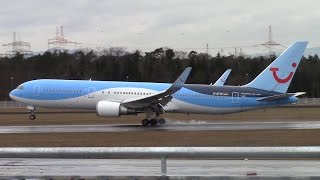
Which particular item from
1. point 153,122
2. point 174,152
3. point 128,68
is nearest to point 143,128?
point 153,122

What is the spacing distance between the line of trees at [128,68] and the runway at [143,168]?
10108cm

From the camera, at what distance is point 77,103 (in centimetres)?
3778

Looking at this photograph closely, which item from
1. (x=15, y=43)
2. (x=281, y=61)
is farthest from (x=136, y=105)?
(x=15, y=43)

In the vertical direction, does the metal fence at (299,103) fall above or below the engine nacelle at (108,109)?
below

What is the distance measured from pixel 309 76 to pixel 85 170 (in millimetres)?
94449

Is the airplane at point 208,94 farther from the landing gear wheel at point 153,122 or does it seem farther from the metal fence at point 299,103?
the metal fence at point 299,103

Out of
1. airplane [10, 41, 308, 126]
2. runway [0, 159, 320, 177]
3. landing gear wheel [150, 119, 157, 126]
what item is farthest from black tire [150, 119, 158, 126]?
runway [0, 159, 320, 177]

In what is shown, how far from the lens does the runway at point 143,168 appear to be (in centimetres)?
864

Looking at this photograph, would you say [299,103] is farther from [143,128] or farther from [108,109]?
[143,128]

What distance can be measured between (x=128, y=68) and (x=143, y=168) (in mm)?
110063

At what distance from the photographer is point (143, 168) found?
10.1 meters

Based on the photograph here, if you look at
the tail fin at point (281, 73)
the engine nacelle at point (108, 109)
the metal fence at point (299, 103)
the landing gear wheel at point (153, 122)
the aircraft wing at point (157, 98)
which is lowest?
the metal fence at point (299, 103)

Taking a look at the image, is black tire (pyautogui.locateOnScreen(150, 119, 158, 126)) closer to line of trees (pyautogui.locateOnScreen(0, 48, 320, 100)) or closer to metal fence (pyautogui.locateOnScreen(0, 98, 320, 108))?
metal fence (pyautogui.locateOnScreen(0, 98, 320, 108))

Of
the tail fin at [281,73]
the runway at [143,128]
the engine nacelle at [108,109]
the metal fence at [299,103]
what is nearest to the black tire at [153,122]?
the runway at [143,128]
